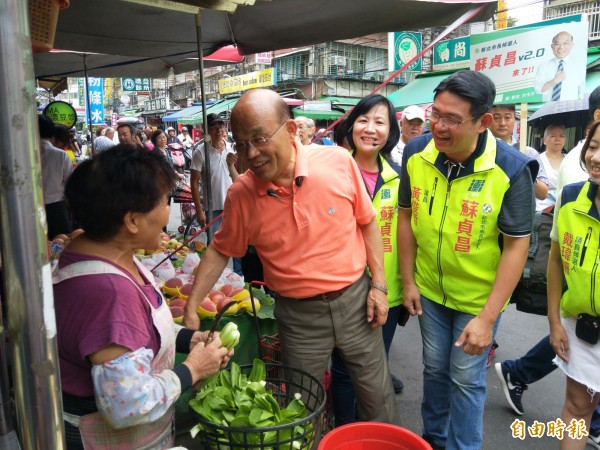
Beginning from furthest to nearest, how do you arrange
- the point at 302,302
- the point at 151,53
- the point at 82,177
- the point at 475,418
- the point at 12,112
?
the point at 151,53
the point at 475,418
the point at 302,302
the point at 82,177
the point at 12,112

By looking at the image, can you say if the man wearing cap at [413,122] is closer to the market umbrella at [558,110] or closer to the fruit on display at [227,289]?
the market umbrella at [558,110]

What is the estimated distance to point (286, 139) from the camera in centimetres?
197

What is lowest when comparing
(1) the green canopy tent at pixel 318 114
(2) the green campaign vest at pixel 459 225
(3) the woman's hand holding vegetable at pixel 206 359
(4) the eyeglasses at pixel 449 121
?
(3) the woman's hand holding vegetable at pixel 206 359

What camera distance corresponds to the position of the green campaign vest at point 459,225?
7.13 ft

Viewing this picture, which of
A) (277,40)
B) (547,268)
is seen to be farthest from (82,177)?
(277,40)

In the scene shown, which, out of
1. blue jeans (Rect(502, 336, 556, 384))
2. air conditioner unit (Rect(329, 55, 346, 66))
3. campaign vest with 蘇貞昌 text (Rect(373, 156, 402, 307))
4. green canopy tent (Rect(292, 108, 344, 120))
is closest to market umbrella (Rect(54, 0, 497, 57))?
campaign vest with 蘇貞昌 text (Rect(373, 156, 402, 307))

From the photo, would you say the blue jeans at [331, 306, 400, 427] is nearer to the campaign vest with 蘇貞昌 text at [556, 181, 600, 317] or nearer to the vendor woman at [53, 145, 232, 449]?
the campaign vest with 蘇貞昌 text at [556, 181, 600, 317]

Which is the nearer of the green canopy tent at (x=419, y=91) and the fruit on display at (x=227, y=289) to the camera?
the fruit on display at (x=227, y=289)

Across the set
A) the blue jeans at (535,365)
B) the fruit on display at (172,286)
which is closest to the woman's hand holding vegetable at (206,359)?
the fruit on display at (172,286)

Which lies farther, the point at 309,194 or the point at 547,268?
the point at 547,268

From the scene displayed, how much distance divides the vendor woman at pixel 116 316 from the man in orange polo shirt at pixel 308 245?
1.69ft

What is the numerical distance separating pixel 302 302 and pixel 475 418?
104 centimetres

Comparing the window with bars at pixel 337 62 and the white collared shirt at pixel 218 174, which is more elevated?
the window with bars at pixel 337 62

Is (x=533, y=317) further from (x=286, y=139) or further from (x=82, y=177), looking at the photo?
(x=82, y=177)
